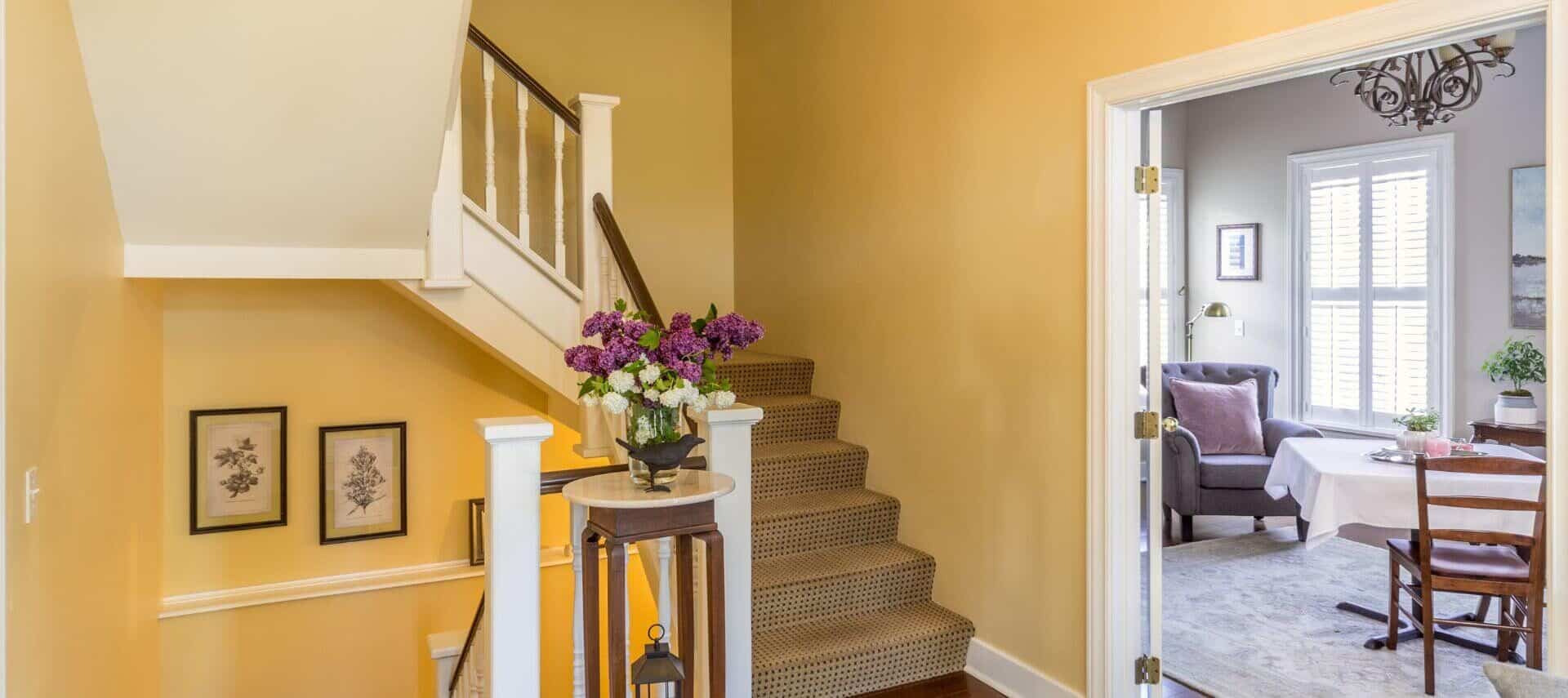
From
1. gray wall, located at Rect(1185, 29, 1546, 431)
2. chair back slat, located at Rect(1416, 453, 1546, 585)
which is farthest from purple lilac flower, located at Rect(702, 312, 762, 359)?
gray wall, located at Rect(1185, 29, 1546, 431)

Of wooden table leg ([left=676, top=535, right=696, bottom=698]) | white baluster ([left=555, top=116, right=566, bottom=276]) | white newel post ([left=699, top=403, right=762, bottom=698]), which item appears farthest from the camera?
white baluster ([left=555, top=116, right=566, bottom=276])

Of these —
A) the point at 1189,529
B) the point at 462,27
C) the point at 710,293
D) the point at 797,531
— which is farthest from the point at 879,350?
the point at 1189,529

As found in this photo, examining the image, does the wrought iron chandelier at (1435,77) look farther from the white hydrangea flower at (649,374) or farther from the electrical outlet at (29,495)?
the electrical outlet at (29,495)

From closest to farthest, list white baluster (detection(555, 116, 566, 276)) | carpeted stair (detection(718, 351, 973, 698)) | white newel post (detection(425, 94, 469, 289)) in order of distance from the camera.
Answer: carpeted stair (detection(718, 351, 973, 698))
white newel post (detection(425, 94, 469, 289))
white baluster (detection(555, 116, 566, 276))

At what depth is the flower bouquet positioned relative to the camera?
2.88 metres

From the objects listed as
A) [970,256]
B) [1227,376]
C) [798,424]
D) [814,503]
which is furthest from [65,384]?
[1227,376]

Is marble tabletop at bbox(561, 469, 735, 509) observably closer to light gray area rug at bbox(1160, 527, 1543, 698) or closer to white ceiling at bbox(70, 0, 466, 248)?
white ceiling at bbox(70, 0, 466, 248)

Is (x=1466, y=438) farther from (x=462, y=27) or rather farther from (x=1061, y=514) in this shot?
(x=462, y=27)

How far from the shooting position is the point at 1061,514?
3605 millimetres

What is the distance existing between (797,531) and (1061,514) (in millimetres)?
1161

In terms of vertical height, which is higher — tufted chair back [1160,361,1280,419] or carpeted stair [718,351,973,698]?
tufted chair back [1160,361,1280,419]

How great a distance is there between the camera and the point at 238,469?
521cm

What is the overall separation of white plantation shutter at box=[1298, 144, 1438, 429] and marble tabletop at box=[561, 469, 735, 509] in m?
5.14

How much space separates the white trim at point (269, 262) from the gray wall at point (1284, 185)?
18.7 ft
